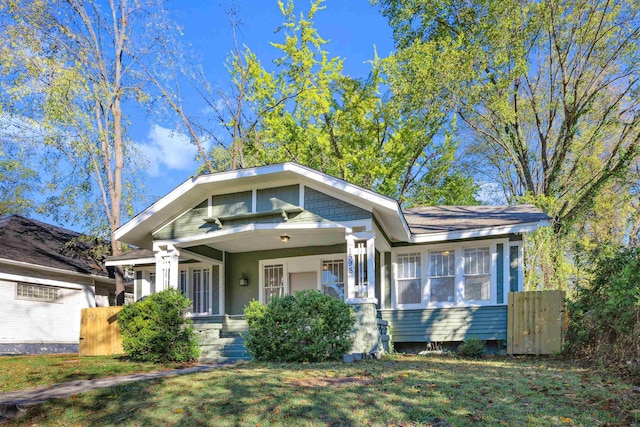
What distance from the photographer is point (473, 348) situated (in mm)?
12648

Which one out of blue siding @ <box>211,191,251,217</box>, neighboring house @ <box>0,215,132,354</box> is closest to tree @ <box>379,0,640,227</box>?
blue siding @ <box>211,191,251,217</box>

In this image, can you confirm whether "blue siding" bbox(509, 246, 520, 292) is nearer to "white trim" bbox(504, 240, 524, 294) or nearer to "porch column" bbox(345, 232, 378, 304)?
"white trim" bbox(504, 240, 524, 294)

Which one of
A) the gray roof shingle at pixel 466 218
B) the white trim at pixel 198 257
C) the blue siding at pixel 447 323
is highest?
the gray roof shingle at pixel 466 218

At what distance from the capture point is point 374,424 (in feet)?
17.9

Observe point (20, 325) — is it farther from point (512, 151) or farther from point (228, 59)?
point (512, 151)

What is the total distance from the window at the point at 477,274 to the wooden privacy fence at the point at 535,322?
2.62 feet

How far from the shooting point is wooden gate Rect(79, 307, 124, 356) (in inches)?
571

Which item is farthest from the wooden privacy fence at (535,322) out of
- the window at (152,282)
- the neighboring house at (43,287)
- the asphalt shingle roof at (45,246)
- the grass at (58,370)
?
the asphalt shingle roof at (45,246)

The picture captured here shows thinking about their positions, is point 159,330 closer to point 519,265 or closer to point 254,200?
point 254,200

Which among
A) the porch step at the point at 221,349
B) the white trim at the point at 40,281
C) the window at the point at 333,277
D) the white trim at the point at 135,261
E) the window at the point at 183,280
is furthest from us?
the white trim at the point at 40,281

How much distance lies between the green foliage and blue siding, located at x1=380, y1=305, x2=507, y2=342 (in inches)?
74.6

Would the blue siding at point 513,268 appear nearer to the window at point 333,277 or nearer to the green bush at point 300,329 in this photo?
the window at point 333,277

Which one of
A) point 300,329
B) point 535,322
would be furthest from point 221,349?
point 535,322

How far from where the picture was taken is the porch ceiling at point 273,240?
41.6ft
